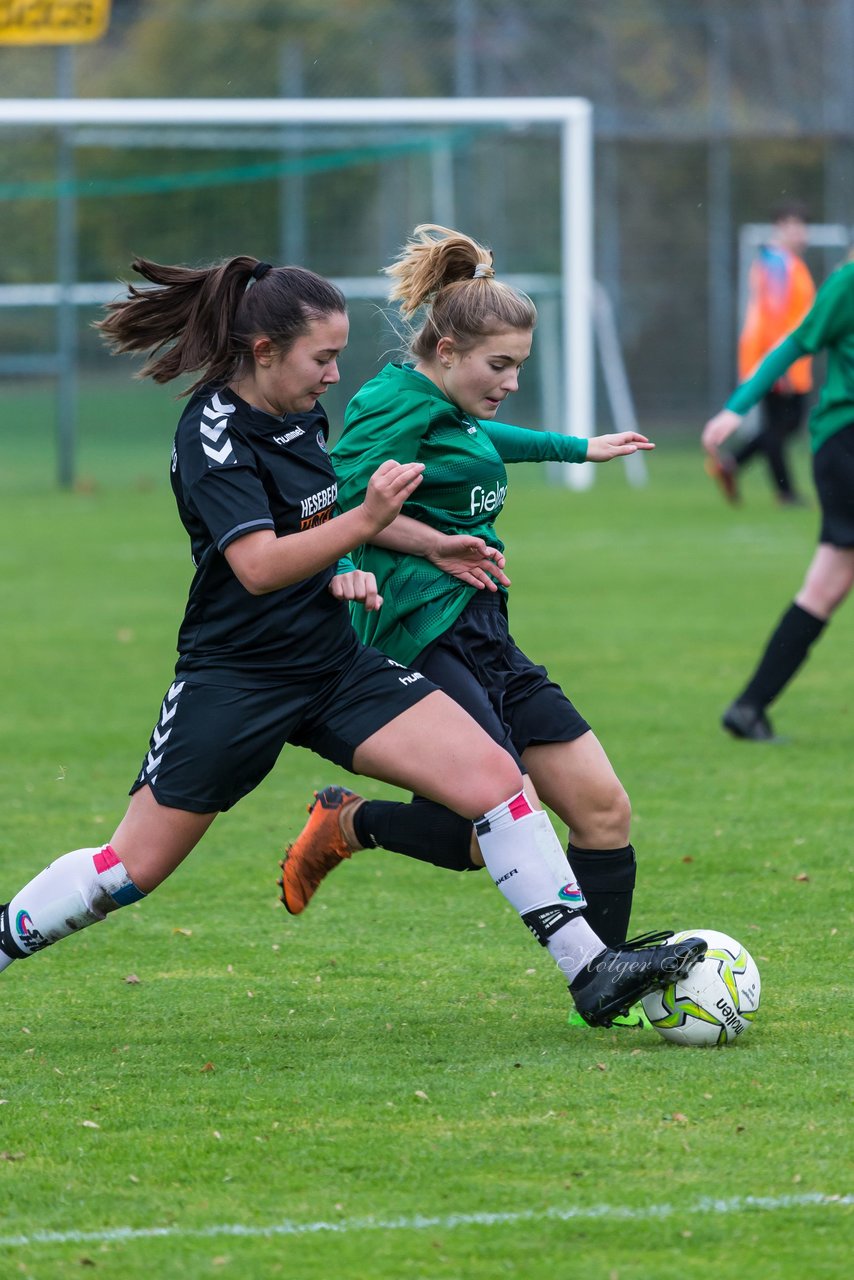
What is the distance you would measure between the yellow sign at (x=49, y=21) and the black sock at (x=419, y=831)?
15590 millimetres

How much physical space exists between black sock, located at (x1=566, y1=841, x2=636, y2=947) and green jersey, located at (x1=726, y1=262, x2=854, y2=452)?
305 centimetres

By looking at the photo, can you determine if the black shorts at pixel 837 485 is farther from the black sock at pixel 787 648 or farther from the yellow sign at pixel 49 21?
the yellow sign at pixel 49 21

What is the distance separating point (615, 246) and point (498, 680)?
2052 cm

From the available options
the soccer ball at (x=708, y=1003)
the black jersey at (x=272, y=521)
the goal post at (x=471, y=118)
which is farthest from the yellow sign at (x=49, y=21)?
the soccer ball at (x=708, y=1003)

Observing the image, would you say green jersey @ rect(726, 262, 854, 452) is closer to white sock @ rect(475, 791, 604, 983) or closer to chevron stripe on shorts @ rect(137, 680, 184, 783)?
white sock @ rect(475, 791, 604, 983)

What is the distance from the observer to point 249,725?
4.07 metres

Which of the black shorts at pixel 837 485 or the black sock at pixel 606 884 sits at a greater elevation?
the black shorts at pixel 837 485

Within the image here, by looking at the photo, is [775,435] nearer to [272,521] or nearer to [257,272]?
[257,272]

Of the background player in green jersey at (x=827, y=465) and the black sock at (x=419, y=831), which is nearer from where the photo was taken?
the black sock at (x=419, y=831)

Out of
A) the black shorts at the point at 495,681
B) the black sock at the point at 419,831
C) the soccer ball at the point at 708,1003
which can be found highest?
the black shorts at the point at 495,681

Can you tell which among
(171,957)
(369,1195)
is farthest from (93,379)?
(369,1195)

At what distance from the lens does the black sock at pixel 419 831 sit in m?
4.55

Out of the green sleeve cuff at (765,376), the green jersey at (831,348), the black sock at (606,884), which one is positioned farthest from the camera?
the green jersey at (831,348)

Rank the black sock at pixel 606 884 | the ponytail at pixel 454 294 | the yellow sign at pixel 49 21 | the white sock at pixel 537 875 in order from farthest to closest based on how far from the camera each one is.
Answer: the yellow sign at pixel 49 21, the black sock at pixel 606 884, the ponytail at pixel 454 294, the white sock at pixel 537 875
